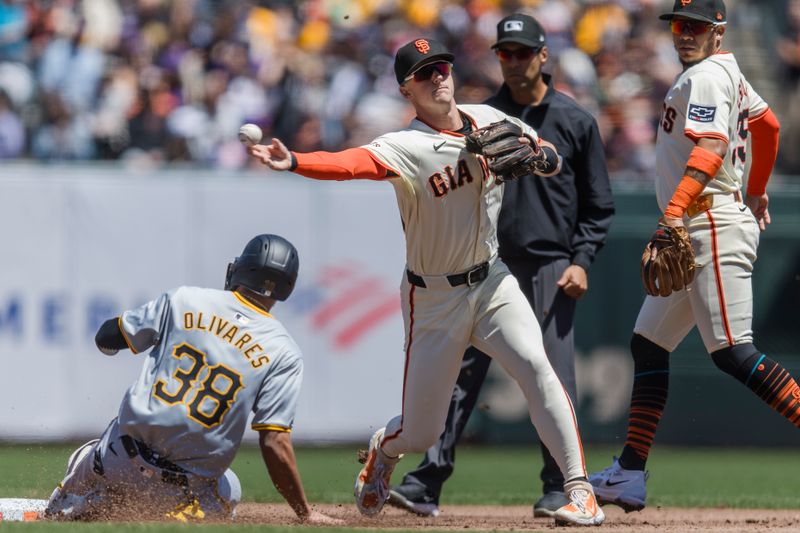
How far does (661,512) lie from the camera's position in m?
6.84

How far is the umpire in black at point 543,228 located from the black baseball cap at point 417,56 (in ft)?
3.58

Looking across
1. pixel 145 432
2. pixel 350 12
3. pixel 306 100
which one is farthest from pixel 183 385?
pixel 350 12

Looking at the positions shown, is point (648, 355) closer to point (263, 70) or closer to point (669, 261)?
point (669, 261)

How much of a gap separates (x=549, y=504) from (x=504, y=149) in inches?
77.0

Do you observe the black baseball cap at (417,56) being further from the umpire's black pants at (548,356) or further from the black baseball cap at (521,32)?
the umpire's black pants at (548,356)

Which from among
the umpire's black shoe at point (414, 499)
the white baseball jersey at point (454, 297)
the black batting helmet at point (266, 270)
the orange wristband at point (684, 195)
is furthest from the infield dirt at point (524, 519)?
the orange wristband at point (684, 195)

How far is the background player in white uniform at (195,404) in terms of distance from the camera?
17.1 ft

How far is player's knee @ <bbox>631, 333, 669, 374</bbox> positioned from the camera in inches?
243

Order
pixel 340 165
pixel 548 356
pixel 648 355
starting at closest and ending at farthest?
pixel 340 165 < pixel 648 355 < pixel 548 356

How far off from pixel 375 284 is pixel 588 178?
3884 millimetres

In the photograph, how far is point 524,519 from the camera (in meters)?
6.38

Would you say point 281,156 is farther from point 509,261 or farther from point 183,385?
point 509,261

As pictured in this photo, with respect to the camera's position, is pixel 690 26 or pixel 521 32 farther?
pixel 521 32

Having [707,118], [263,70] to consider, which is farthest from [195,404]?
[263,70]
